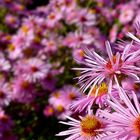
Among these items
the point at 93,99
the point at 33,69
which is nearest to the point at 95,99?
the point at 93,99

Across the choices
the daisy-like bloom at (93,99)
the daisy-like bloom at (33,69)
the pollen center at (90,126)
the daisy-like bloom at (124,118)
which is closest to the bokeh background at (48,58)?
the daisy-like bloom at (33,69)

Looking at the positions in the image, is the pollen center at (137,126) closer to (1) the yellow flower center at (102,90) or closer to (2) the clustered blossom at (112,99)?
(2) the clustered blossom at (112,99)

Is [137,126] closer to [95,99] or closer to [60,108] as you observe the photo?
[95,99]

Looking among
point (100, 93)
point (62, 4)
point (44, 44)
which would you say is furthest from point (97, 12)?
point (100, 93)

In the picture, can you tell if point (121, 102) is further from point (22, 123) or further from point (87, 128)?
point (22, 123)

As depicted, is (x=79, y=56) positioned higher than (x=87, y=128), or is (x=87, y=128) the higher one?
(x=87, y=128)

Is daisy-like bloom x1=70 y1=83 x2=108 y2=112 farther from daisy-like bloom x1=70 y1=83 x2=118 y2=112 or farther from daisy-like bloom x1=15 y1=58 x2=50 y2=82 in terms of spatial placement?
daisy-like bloom x1=15 y1=58 x2=50 y2=82

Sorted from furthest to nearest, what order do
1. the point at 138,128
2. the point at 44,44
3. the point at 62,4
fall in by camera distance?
the point at 62,4 < the point at 44,44 < the point at 138,128
